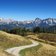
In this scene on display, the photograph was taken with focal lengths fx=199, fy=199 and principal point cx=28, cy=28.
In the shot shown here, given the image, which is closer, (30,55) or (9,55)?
(9,55)

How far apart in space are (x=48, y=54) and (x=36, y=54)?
18.7 feet

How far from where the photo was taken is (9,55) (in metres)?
46.7

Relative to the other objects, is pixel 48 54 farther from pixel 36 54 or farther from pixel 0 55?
pixel 0 55

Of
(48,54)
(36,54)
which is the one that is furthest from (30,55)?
(48,54)

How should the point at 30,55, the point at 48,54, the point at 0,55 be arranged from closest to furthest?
the point at 0,55
the point at 30,55
the point at 48,54

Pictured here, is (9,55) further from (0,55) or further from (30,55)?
(30,55)

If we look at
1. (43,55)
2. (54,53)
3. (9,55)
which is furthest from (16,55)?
(54,53)

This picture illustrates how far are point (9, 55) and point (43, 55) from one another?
16349 mm

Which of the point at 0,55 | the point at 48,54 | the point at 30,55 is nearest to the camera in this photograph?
the point at 0,55

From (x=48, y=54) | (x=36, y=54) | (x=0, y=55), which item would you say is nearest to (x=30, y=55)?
(x=36, y=54)

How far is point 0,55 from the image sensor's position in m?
45.1

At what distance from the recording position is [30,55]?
56781 millimetres

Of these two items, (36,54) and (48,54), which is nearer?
(36,54)

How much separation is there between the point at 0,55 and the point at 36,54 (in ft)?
55.0
